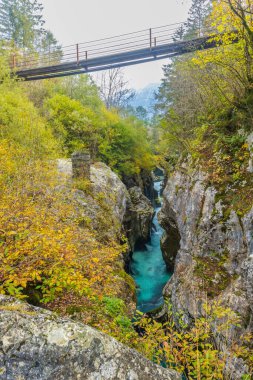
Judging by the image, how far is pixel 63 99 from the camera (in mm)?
19109

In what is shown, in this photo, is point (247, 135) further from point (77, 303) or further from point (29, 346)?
point (29, 346)

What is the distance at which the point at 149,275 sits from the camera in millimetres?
17062

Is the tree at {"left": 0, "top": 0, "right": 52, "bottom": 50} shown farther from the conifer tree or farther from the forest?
the forest

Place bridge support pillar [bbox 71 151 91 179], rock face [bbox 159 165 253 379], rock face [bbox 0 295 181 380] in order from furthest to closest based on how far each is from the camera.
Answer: bridge support pillar [bbox 71 151 91 179] → rock face [bbox 159 165 253 379] → rock face [bbox 0 295 181 380]

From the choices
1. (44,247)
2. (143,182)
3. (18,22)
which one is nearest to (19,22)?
(18,22)

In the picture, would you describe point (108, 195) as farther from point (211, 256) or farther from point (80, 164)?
point (211, 256)

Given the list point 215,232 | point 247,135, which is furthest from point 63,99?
point 215,232

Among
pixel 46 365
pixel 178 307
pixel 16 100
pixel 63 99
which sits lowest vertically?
pixel 178 307

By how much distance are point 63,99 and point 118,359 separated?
64.7ft

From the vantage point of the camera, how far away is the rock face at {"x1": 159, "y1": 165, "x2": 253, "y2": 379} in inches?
229

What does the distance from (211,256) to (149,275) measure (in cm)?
1031

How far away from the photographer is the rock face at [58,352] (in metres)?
2.13

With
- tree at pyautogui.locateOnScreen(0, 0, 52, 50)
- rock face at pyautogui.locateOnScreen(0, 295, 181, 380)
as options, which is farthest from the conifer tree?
rock face at pyautogui.locateOnScreen(0, 295, 181, 380)

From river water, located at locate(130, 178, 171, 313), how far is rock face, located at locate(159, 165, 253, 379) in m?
4.28
